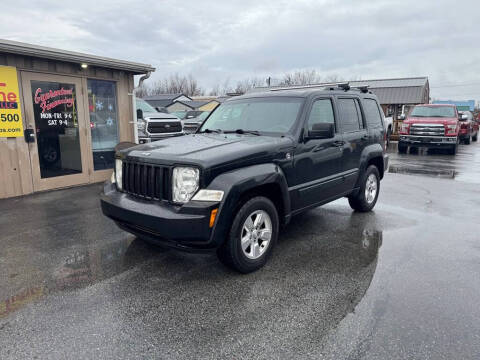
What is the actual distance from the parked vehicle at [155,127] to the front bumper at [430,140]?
9646 millimetres

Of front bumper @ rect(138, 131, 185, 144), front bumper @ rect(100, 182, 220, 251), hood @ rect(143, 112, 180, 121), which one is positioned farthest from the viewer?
hood @ rect(143, 112, 180, 121)

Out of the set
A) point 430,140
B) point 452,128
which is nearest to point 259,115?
point 430,140

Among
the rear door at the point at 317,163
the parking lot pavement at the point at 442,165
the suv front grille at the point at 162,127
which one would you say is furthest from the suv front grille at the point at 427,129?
the rear door at the point at 317,163

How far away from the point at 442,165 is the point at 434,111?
472cm

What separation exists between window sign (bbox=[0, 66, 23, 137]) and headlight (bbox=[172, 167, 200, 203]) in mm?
5384

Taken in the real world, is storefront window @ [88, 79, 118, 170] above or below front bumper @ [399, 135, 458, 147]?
above

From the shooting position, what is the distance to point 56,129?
773cm

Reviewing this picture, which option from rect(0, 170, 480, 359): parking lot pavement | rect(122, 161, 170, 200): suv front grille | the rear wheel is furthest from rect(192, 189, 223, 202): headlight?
the rear wheel

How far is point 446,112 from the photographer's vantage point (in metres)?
15.0

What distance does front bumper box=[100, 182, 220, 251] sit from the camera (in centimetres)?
318

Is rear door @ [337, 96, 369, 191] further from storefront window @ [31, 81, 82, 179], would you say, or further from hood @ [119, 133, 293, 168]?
storefront window @ [31, 81, 82, 179]

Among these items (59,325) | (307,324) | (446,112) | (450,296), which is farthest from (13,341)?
(446,112)

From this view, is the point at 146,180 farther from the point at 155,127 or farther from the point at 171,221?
the point at 155,127

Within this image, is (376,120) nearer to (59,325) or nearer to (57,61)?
(59,325)
